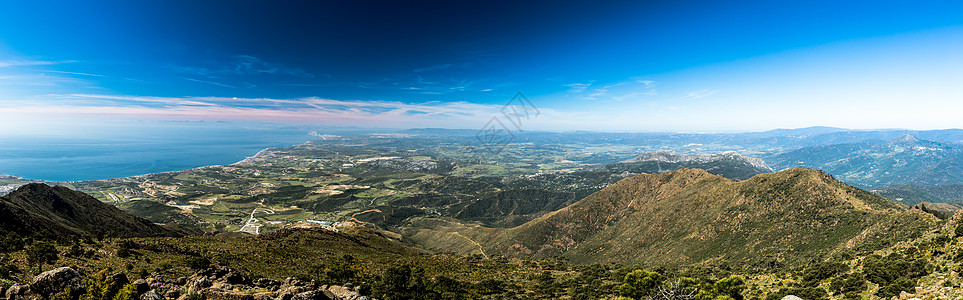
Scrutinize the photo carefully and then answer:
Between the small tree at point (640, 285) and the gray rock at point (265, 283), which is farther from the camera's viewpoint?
the small tree at point (640, 285)

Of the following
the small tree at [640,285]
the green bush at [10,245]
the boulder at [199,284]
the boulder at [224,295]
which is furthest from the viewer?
the small tree at [640,285]

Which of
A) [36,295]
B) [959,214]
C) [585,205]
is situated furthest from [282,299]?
[585,205]

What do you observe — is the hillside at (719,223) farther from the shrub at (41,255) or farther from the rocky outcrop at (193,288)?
the shrub at (41,255)

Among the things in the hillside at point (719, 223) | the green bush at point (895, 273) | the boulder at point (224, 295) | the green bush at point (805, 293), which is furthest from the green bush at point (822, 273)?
the boulder at point (224, 295)

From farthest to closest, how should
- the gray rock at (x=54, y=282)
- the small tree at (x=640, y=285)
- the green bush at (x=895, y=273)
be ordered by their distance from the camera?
the small tree at (x=640, y=285), the green bush at (x=895, y=273), the gray rock at (x=54, y=282)

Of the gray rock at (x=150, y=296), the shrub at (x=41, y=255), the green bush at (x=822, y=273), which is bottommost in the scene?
the green bush at (x=822, y=273)

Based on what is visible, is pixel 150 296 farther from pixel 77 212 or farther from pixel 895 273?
pixel 77 212

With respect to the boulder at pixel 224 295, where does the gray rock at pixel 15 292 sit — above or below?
above

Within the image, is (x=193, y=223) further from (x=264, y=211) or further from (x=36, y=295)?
(x=36, y=295)
